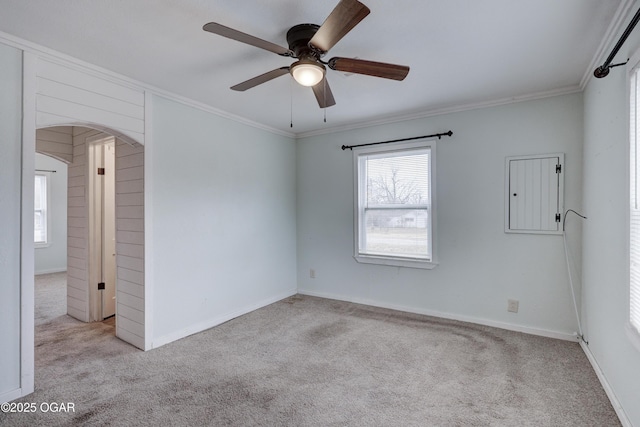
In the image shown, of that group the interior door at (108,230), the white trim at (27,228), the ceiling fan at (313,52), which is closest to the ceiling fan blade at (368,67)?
the ceiling fan at (313,52)

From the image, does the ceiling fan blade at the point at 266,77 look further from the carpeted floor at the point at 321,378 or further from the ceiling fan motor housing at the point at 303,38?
the carpeted floor at the point at 321,378

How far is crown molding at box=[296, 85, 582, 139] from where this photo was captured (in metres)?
3.13

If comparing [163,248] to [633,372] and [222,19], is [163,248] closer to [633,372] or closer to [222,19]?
[222,19]

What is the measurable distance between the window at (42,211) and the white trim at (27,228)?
17.7ft

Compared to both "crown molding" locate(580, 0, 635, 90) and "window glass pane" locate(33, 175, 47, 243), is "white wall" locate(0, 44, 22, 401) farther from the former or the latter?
"window glass pane" locate(33, 175, 47, 243)

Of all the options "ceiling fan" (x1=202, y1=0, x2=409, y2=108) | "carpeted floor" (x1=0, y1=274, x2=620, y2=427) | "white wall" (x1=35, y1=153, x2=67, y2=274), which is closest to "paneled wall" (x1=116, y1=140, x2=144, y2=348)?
"carpeted floor" (x1=0, y1=274, x2=620, y2=427)

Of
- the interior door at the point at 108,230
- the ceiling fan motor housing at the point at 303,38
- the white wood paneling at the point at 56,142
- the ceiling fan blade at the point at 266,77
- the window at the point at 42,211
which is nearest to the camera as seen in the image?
the ceiling fan motor housing at the point at 303,38

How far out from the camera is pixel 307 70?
192cm

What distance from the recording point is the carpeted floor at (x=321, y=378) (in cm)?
203

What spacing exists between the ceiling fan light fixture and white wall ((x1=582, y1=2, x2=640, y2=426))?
5.64ft

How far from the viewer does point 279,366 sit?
2.68 meters

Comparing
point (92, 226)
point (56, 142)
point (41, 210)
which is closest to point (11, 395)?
point (92, 226)

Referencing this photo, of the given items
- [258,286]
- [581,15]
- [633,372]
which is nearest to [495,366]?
[633,372]

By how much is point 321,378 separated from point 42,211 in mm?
7086
